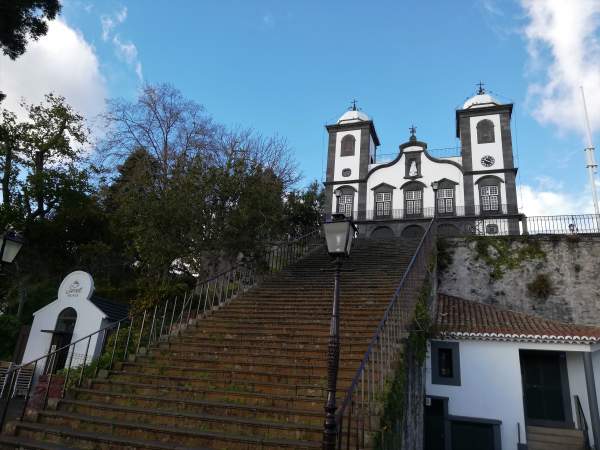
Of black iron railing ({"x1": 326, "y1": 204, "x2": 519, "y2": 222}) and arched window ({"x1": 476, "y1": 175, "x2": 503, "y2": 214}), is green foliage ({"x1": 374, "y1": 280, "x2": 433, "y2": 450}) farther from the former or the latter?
arched window ({"x1": 476, "y1": 175, "x2": 503, "y2": 214})

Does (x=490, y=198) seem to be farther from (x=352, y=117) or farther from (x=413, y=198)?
(x=352, y=117)

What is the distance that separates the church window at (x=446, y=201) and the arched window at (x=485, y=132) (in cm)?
433

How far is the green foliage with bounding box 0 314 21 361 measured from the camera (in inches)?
634

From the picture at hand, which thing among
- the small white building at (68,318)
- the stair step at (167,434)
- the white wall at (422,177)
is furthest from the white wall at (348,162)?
the stair step at (167,434)

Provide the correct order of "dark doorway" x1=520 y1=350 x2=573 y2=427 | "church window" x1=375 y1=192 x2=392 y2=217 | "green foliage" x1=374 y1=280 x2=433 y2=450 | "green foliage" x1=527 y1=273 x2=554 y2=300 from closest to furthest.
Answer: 1. "green foliage" x1=374 y1=280 x2=433 y2=450
2. "dark doorway" x1=520 y1=350 x2=573 y2=427
3. "green foliage" x1=527 y1=273 x2=554 y2=300
4. "church window" x1=375 y1=192 x2=392 y2=217

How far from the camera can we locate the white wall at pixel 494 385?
938 centimetres

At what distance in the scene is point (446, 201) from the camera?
2780cm

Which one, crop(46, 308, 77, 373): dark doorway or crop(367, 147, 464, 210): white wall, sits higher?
crop(367, 147, 464, 210): white wall

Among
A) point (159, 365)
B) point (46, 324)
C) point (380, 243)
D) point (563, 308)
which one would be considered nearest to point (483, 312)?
point (563, 308)

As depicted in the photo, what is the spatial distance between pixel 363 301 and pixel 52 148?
58.9 ft

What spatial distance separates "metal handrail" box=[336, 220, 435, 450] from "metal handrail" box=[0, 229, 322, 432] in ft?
13.3

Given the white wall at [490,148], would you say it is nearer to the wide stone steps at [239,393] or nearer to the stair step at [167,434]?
the wide stone steps at [239,393]

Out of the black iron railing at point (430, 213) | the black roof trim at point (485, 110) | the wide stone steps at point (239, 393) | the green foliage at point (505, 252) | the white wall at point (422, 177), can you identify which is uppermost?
the black roof trim at point (485, 110)

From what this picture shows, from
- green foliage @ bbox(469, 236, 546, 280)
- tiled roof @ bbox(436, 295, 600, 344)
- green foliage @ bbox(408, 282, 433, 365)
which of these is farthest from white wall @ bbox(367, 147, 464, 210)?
green foliage @ bbox(408, 282, 433, 365)
